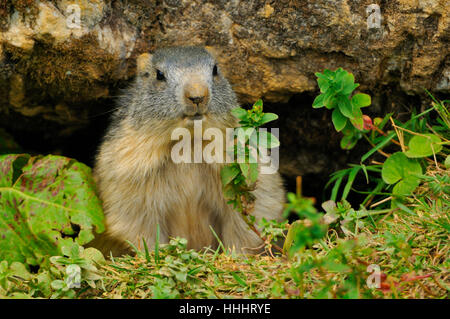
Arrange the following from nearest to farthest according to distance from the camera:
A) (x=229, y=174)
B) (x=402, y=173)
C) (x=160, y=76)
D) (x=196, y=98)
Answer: (x=229, y=174)
(x=196, y=98)
(x=402, y=173)
(x=160, y=76)

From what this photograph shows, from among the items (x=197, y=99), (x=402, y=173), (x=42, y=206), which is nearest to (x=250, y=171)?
(x=197, y=99)

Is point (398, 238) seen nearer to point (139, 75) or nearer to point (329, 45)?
point (329, 45)

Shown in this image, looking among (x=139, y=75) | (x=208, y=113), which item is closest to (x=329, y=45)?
(x=208, y=113)

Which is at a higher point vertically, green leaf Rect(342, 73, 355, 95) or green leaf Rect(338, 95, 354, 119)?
green leaf Rect(342, 73, 355, 95)

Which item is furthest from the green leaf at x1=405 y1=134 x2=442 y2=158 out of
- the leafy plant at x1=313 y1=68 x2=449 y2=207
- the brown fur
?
the brown fur

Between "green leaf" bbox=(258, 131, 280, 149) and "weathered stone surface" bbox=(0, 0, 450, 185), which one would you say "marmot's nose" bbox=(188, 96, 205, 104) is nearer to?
"green leaf" bbox=(258, 131, 280, 149)

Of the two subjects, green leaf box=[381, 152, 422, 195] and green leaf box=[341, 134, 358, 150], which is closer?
green leaf box=[381, 152, 422, 195]

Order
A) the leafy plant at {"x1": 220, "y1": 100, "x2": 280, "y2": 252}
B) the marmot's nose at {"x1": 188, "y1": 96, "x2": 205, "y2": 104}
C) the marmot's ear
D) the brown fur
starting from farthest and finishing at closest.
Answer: the marmot's ear
the brown fur
the marmot's nose at {"x1": 188, "y1": 96, "x2": 205, "y2": 104}
the leafy plant at {"x1": 220, "y1": 100, "x2": 280, "y2": 252}

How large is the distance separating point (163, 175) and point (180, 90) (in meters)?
0.99

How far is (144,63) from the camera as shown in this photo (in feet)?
16.8

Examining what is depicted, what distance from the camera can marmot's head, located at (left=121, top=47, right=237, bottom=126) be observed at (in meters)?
4.39

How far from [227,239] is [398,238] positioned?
214 centimetres

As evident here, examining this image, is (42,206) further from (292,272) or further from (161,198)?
(292,272)

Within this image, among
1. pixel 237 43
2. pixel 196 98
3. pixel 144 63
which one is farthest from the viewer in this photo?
pixel 237 43
